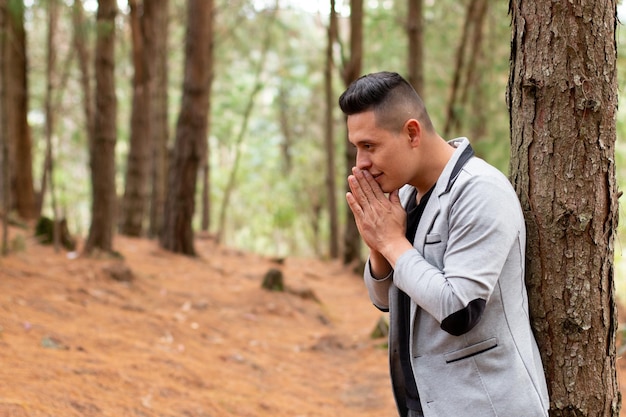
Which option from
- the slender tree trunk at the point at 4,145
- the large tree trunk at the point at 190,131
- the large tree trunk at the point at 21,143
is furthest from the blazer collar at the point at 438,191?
the large tree trunk at the point at 21,143

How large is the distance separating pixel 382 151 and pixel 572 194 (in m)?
0.76

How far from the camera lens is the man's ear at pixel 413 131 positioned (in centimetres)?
242

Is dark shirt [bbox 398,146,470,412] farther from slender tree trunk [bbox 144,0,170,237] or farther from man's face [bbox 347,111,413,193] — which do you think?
slender tree trunk [bbox 144,0,170,237]

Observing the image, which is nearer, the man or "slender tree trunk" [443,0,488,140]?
the man

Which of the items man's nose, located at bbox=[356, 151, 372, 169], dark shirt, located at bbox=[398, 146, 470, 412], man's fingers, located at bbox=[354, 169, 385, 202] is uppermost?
man's nose, located at bbox=[356, 151, 372, 169]

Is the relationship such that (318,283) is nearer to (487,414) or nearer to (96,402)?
(96,402)

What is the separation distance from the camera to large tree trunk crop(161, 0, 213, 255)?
481 inches

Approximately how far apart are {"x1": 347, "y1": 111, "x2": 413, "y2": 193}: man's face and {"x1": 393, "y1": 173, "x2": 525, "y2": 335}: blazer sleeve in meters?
0.23

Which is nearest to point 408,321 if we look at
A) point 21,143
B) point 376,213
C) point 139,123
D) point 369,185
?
point 376,213

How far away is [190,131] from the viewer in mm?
12273

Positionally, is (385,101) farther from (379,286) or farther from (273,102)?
(273,102)

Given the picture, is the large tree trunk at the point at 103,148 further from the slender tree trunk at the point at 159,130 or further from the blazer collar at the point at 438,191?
the blazer collar at the point at 438,191

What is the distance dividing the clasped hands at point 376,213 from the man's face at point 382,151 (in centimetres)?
4

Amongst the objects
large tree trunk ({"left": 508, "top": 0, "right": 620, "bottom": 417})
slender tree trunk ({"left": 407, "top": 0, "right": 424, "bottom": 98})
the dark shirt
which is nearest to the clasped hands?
the dark shirt
